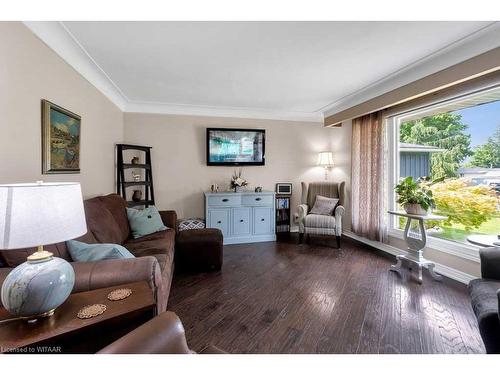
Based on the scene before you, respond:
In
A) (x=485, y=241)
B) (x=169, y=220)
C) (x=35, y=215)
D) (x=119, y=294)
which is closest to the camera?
(x=35, y=215)

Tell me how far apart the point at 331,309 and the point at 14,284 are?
214 cm

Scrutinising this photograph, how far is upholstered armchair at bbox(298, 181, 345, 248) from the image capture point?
3.86 metres

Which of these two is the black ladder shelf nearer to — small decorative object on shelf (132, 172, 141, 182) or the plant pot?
small decorative object on shelf (132, 172, 141, 182)

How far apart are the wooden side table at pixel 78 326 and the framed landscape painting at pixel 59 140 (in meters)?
1.27

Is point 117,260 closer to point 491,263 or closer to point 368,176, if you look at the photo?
point 491,263

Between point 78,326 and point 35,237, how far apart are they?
39 centimetres

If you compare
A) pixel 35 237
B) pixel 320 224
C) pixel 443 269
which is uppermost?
pixel 35 237

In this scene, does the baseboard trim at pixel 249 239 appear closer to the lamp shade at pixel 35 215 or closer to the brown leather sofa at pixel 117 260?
the brown leather sofa at pixel 117 260

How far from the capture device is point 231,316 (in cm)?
203

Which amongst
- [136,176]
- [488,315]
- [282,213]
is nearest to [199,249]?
[136,176]

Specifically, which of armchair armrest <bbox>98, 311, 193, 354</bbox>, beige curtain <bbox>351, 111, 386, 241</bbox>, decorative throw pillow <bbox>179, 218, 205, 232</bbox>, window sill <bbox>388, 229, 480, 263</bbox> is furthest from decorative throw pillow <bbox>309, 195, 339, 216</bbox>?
armchair armrest <bbox>98, 311, 193, 354</bbox>

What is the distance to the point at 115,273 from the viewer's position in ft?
4.33

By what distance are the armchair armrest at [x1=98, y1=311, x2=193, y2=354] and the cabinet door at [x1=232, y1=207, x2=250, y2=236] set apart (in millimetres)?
3174

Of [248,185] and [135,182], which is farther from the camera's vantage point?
[248,185]
